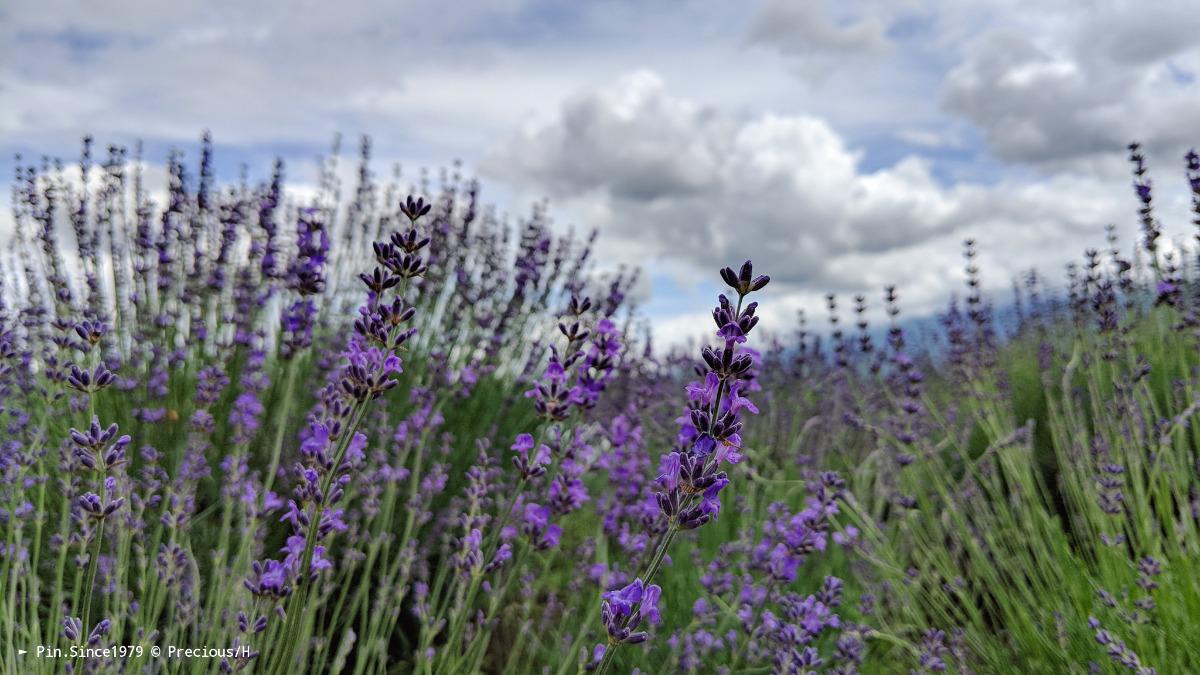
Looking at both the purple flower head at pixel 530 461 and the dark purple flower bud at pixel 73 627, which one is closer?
the dark purple flower bud at pixel 73 627

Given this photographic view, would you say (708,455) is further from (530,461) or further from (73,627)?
(73,627)

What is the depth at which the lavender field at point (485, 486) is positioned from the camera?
1717mm

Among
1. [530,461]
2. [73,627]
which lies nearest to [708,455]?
[530,461]

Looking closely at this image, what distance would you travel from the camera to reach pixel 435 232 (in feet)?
14.2

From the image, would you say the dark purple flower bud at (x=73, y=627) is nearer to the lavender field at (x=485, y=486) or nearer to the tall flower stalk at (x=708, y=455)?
the lavender field at (x=485, y=486)

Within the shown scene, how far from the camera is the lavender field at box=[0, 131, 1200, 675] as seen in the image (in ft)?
5.63

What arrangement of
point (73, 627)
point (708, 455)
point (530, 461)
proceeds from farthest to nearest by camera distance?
point (530, 461), point (73, 627), point (708, 455)

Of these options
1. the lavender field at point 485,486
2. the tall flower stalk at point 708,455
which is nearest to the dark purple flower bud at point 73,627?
the lavender field at point 485,486

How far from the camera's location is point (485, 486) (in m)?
2.19

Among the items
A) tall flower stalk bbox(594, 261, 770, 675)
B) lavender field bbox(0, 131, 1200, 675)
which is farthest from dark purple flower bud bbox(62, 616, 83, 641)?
tall flower stalk bbox(594, 261, 770, 675)

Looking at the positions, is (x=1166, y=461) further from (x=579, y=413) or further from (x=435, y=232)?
(x=435, y=232)

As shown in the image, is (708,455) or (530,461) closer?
(708,455)

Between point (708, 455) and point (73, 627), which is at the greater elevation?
point (708, 455)

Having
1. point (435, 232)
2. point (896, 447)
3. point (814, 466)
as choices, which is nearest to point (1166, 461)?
point (896, 447)
